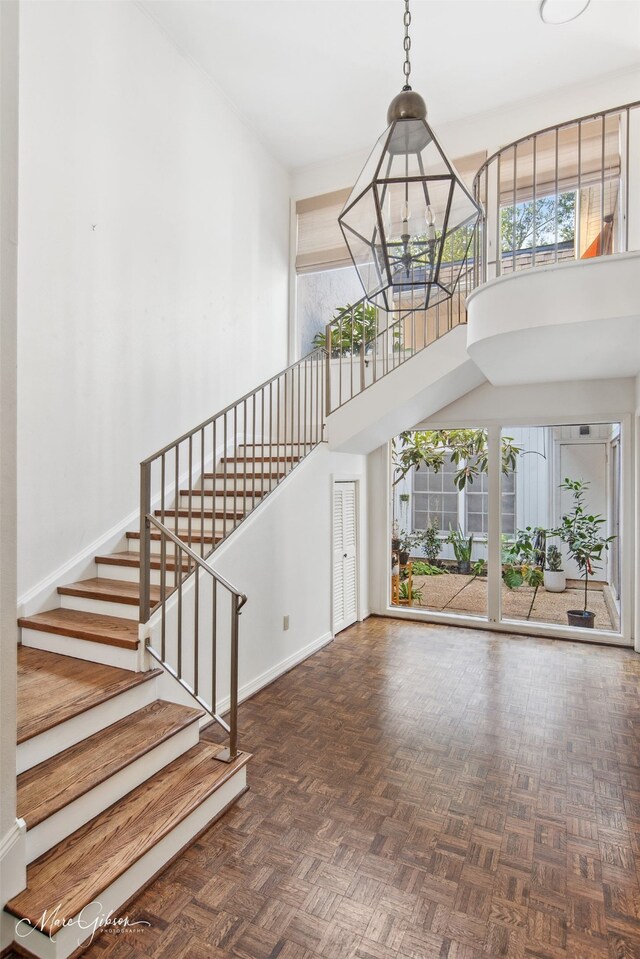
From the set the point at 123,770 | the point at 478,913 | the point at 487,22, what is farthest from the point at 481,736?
the point at 487,22

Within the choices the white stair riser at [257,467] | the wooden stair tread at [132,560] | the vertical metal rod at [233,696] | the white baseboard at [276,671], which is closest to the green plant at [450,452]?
the white stair riser at [257,467]

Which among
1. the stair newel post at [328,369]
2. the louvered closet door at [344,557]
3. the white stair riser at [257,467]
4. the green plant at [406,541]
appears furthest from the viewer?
the green plant at [406,541]

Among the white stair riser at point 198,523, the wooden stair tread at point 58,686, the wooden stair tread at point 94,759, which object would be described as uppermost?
Result: the white stair riser at point 198,523

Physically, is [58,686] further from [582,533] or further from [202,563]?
[582,533]

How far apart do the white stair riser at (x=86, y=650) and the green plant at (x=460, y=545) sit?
13.9 ft

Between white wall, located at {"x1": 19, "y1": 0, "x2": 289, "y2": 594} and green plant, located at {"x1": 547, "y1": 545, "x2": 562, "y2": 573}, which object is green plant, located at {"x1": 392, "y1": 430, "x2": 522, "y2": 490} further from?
white wall, located at {"x1": 19, "y1": 0, "x2": 289, "y2": 594}

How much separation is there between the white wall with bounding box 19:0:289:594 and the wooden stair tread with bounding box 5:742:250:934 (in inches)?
64.5

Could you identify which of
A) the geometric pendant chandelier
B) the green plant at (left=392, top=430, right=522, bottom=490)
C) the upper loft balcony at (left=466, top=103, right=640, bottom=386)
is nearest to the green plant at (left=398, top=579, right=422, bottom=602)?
the green plant at (left=392, top=430, right=522, bottom=490)

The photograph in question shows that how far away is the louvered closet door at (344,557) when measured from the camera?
5.10 m

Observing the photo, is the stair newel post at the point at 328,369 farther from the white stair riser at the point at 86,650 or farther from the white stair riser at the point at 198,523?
the white stair riser at the point at 86,650

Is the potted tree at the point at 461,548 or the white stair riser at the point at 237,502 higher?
the white stair riser at the point at 237,502

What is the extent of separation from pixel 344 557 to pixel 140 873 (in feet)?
11.6

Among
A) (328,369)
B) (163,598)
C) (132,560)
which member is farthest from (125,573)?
(328,369)

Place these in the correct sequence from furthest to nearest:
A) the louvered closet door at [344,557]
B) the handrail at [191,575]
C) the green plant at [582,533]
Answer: the green plant at [582,533] < the louvered closet door at [344,557] < the handrail at [191,575]
